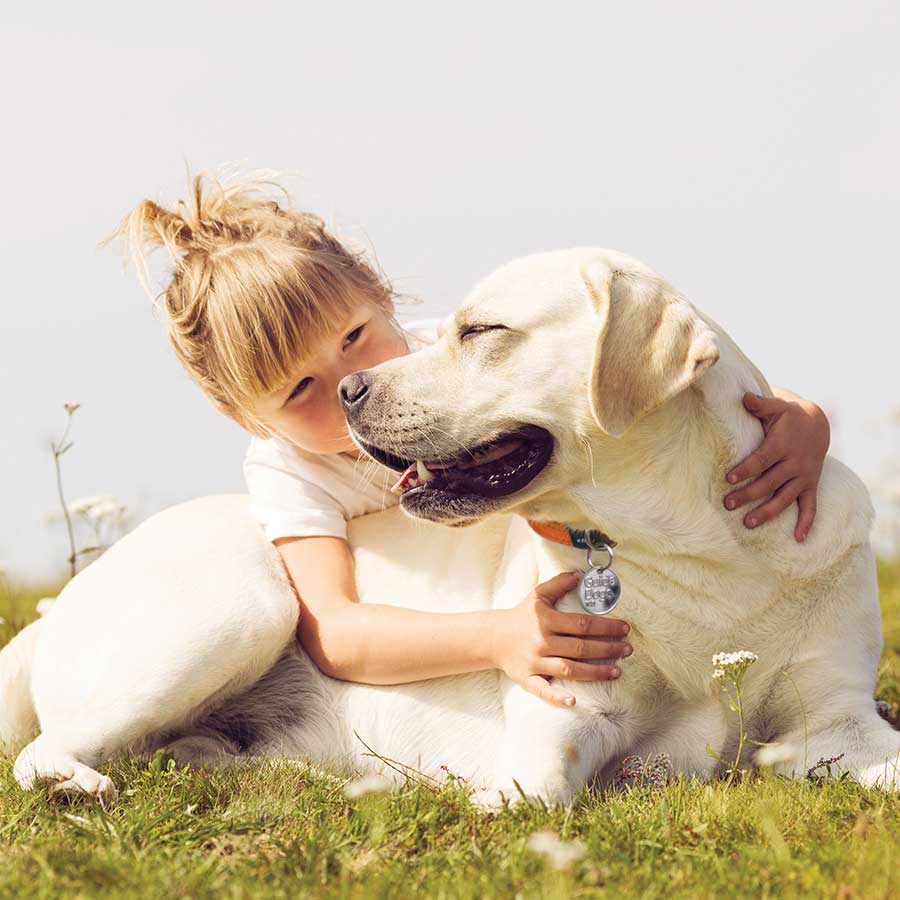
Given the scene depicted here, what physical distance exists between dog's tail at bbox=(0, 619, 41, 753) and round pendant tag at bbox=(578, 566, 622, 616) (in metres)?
2.04

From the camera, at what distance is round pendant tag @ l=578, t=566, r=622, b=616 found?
125 inches

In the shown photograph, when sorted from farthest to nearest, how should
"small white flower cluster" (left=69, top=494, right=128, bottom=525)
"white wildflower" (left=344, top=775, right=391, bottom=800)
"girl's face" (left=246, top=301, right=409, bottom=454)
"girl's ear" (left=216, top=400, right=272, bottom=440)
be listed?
"small white flower cluster" (left=69, top=494, right=128, bottom=525)
"girl's ear" (left=216, top=400, right=272, bottom=440)
"girl's face" (left=246, top=301, right=409, bottom=454)
"white wildflower" (left=344, top=775, right=391, bottom=800)

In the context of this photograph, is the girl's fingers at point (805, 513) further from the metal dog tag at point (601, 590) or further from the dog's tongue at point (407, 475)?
the dog's tongue at point (407, 475)

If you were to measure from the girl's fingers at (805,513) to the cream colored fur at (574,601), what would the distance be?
3cm

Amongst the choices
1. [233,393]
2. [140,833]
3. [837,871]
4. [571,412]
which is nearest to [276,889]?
[140,833]

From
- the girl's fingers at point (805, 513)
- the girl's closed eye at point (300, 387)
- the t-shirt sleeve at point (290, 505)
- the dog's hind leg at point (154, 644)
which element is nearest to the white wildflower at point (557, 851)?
the girl's fingers at point (805, 513)

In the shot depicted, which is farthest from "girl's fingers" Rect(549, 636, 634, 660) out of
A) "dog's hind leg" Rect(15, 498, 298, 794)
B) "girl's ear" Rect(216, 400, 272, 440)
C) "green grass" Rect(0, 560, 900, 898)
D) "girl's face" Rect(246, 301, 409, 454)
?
"girl's ear" Rect(216, 400, 272, 440)

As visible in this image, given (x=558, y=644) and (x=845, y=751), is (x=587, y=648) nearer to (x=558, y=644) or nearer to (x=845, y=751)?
(x=558, y=644)

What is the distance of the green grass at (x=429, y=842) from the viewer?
2279 millimetres

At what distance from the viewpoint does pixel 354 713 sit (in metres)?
3.66

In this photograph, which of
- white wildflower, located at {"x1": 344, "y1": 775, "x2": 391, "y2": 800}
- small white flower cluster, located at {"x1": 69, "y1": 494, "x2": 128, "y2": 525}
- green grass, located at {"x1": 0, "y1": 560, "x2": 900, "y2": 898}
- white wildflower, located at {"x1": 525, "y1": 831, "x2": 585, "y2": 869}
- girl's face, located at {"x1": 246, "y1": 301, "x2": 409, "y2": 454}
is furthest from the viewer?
small white flower cluster, located at {"x1": 69, "y1": 494, "x2": 128, "y2": 525}

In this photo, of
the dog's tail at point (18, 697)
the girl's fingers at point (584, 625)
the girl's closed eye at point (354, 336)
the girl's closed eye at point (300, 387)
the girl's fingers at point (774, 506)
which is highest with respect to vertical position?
the girl's closed eye at point (354, 336)

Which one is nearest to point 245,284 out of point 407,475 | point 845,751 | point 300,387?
point 300,387

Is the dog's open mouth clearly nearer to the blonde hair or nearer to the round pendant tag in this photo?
the round pendant tag
